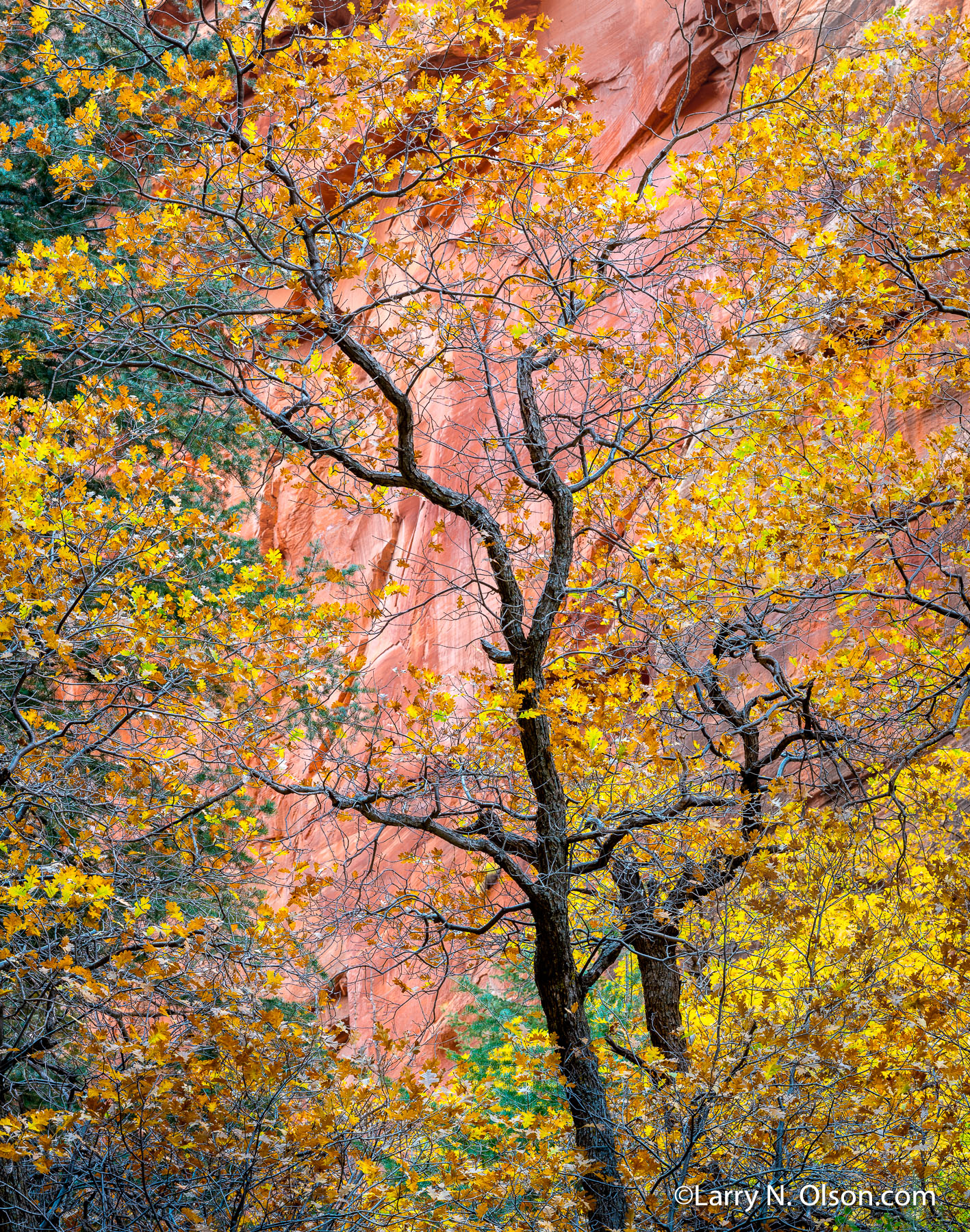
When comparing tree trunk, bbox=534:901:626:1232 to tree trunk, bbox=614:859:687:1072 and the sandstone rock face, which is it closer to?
tree trunk, bbox=614:859:687:1072

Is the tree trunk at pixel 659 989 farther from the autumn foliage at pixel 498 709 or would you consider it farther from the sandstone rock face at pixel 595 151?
the sandstone rock face at pixel 595 151

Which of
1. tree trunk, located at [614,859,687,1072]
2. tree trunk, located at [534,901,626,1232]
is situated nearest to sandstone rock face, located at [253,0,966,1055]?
tree trunk, located at [614,859,687,1072]

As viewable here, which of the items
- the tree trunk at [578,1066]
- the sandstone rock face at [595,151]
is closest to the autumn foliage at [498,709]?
the tree trunk at [578,1066]

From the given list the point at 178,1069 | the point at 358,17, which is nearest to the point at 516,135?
the point at 358,17

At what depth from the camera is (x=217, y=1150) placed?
12.2 feet

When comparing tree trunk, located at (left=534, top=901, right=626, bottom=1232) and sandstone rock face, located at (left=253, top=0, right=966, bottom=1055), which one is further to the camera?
sandstone rock face, located at (left=253, top=0, right=966, bottom=1055)

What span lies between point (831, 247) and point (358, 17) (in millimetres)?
3131

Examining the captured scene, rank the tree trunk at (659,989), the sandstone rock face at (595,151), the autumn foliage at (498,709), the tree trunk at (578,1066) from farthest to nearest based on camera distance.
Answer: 1. the sandstone rock face at (595,151)
2. the tree trunk at (659,989)
3. the tree trunk at (578,1066)
4. the autumn foliage at (498,709)

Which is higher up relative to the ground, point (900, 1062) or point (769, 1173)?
point (900, 1062)

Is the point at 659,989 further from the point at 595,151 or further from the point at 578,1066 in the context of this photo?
the point at 595,151

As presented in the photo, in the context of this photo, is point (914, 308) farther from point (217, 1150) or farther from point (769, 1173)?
point (217, 1150)

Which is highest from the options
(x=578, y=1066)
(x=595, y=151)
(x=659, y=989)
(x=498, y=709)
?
(x=595, y=151)

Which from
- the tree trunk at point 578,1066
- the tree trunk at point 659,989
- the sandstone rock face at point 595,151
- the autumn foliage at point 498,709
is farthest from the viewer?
the sandstone rock face at point 595,151

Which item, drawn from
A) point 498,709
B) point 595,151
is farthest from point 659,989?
point 595,151
